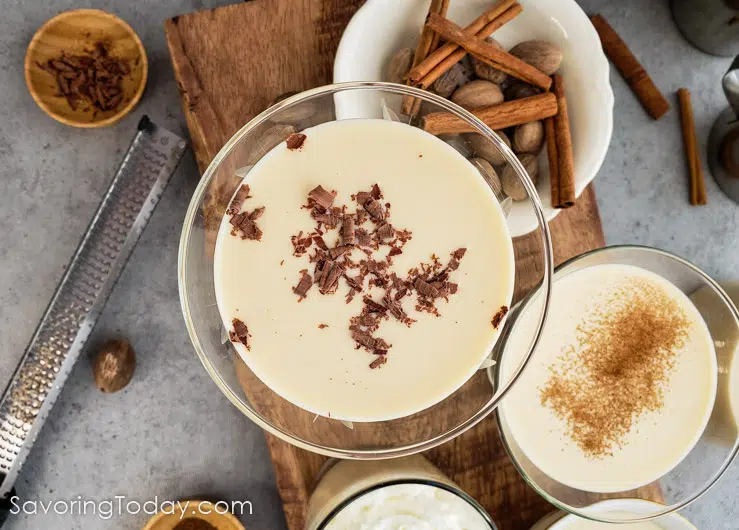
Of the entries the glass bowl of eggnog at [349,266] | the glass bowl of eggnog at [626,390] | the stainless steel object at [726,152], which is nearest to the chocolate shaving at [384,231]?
the glass bowl of eggnog at [349,266]

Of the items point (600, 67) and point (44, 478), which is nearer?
point (600, 67)

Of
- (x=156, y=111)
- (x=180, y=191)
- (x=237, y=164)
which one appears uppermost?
(x=237, y=164)

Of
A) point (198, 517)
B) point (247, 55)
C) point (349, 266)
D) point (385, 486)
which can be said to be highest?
point (247, 55)

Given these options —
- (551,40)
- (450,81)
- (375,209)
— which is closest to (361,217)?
(375,209)

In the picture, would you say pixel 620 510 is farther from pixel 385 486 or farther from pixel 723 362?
pixel 385 486

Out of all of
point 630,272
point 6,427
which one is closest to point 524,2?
point 630,272

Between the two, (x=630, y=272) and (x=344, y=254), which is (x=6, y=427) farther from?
(x=630, y=272)

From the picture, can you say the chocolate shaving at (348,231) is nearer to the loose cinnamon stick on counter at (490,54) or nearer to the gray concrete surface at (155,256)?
the loose cinnamon stick on counter at (490,54)
